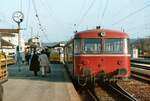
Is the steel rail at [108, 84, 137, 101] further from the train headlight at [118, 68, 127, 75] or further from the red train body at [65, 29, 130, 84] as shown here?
the red train body at [65, 29, 130, 84]

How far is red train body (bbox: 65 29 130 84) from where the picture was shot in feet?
73.4

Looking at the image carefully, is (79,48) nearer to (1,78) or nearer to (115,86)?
(115,86)

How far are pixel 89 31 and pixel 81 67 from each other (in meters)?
1.73

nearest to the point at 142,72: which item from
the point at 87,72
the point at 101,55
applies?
the point at 101,55

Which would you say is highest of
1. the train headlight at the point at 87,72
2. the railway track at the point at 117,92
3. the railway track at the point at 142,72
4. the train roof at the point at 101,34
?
the train roof at the point at 101,34

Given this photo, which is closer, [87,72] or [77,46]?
[87,72]

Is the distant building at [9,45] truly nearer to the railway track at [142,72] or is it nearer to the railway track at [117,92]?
the railway track at [117,92]

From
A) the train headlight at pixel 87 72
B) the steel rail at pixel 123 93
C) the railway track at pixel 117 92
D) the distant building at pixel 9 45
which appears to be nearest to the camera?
the steel rail at pixel 123 93

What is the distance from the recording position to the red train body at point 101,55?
2236 cm

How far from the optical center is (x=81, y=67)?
2239 centimetres

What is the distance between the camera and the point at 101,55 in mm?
22453

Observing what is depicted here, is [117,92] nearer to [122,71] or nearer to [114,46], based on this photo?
[122,71]

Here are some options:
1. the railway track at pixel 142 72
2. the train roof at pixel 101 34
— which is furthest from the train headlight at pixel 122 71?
the railway track at pixel 142 72

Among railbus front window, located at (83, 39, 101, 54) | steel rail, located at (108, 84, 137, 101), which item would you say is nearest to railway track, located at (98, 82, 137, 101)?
steel rail, located at (108, 84, 137, 101)
